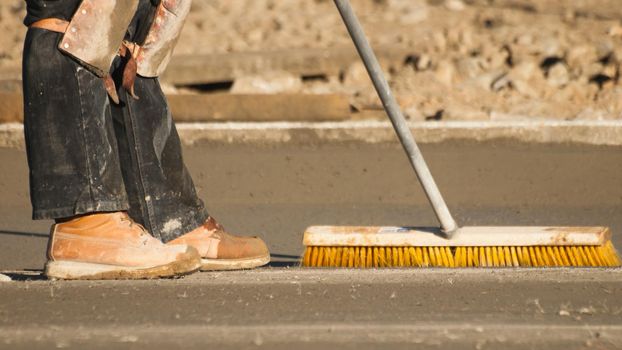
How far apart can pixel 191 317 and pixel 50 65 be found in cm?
84

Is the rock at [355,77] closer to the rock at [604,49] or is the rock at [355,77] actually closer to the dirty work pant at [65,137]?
the rock at [604,49]

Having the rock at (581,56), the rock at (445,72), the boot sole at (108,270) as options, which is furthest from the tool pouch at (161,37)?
the rock at (581,56)

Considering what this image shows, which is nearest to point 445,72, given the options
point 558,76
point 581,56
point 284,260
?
point 558,76

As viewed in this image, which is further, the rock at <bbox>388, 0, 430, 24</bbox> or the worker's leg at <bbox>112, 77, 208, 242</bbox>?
the rock at <bbox>388, 0, 430, 24</bbox>

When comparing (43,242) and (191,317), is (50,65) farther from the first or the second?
(43,242)

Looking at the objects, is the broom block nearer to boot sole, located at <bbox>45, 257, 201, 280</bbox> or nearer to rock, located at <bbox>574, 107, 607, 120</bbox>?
boot sole, located at <bbox>45, 257, 201, 280</bbox>

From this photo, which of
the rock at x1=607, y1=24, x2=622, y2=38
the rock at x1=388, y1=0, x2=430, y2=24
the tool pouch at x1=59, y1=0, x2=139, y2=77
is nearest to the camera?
the tool pouch at x1=59, y1=0, x2=139, y2=77

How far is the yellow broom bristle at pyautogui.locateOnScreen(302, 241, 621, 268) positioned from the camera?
13.0 ft

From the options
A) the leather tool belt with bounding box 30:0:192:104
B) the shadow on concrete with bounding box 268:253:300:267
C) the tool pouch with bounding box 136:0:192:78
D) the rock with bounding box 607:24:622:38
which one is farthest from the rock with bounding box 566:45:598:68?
the leather tool belt with bounding box 30:0:192:104

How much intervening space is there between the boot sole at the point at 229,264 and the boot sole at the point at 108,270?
0.27m

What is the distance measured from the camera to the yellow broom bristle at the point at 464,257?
13.0 ft

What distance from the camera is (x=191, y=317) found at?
2.99 meters

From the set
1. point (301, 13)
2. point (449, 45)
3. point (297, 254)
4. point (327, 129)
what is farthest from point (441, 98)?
point (297, 254)

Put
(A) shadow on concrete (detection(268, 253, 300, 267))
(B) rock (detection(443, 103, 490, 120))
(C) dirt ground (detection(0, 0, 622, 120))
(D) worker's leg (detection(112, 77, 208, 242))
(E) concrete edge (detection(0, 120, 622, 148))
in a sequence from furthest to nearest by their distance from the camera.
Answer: (C) dirt ground (detection(0, 0, 622, 120)) → (B) rock (detection(443, 103, 490, 120)) → (E) concrete edge (detection(0, 120, 622, 148)) → (A) shadow on concrete (detection(268, 253, 300, 267)) → (D) worker's leg (detection(112, 77, 208, 242))
